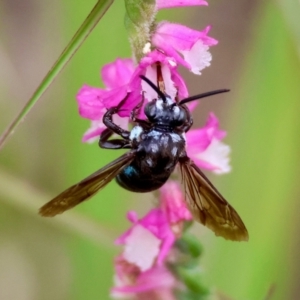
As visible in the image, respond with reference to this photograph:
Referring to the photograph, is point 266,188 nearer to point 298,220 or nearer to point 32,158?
point 298,220

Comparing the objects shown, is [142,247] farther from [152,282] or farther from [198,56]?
[198,56]

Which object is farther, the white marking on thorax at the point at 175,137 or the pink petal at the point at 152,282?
the pink petal at the point at 152,282

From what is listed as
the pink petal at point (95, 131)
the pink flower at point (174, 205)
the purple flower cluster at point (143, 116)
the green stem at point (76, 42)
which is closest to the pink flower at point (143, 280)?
the purple flower cluster at point (143, 116)

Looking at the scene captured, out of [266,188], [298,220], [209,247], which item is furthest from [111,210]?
[298,220]

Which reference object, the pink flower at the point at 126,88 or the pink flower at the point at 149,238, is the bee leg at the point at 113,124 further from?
the pink flower at the point at 149,238

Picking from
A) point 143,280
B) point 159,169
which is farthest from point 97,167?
point 159,169

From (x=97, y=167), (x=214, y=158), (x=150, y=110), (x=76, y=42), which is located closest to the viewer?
(x=76, y=42)
